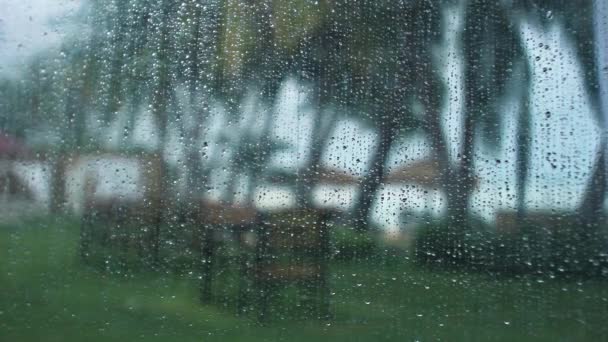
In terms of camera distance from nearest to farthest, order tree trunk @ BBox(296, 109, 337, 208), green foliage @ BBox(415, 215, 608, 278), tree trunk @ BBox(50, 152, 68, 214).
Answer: green foliage @ BBox(415, 215, 608, 278), tree trunk @ BBox(296, 109, 337, 208), tree trunk @ BBox(50, 152, 68, 214)

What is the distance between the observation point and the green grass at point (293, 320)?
2.40m

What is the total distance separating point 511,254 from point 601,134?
538 mm


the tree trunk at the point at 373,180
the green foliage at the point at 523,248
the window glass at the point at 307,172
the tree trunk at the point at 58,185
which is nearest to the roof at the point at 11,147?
the window glass at the point at 307,172

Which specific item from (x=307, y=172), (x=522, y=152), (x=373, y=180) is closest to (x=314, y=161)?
(x=307, y=172)

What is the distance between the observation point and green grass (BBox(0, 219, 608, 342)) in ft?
7.88

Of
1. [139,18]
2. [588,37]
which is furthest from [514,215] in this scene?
[139,18]

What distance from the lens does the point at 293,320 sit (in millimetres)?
2506

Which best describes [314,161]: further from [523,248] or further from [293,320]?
[523,248]

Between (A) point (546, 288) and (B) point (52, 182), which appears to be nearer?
(A) point (546, 288)

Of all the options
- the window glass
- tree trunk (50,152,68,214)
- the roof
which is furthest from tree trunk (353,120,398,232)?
the roof

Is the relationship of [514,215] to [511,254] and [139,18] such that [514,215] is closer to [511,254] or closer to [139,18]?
[511,254]

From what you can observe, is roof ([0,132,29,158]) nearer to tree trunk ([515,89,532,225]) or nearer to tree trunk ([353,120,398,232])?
tree trunk ([353,120,398,232])

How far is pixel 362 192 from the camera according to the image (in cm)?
248

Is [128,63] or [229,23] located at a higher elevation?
[229,23]
